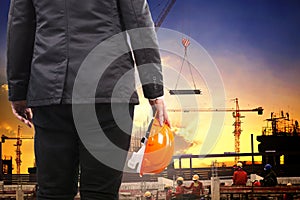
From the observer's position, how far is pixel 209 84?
330 centimetres

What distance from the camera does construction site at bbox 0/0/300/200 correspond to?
330 cm

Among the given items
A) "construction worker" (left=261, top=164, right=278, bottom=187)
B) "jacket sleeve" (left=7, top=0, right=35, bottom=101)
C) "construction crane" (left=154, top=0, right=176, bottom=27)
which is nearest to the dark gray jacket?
"jacket sleeve" (left=7, top=0, right=35, bottom=101)

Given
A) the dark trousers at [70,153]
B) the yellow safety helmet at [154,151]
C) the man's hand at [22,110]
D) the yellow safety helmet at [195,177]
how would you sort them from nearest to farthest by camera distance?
the dark trousers at [70,153]
the man's hand at [22,110]
the yellow safety helmet at [154,151]
the yellow safety helmet at [195,177]

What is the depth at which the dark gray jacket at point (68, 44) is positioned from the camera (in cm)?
121

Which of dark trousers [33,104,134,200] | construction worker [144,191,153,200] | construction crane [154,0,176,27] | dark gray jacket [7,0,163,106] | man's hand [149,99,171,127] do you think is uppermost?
construction crane [154,0,176,27]

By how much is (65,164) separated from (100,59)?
0.25 metres

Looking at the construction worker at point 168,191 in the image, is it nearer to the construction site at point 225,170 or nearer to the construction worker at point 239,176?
the construction site at point 225,170

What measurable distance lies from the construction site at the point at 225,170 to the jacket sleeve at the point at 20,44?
6.63 feet

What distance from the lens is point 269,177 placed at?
339cm

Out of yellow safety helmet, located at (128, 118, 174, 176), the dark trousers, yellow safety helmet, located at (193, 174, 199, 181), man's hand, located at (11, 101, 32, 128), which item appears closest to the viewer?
the dark trousers

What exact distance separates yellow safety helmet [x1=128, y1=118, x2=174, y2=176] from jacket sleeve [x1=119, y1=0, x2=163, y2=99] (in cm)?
35

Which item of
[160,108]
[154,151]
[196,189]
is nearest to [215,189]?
[196,189]

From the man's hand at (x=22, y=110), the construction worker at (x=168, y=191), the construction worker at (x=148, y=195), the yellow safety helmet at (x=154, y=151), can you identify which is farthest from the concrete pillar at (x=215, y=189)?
the man's hand at (x=22, y=110)

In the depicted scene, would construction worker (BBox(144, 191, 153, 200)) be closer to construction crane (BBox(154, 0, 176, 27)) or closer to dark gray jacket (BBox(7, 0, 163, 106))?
construction crane (BBox(154, 0, 176, 27))
